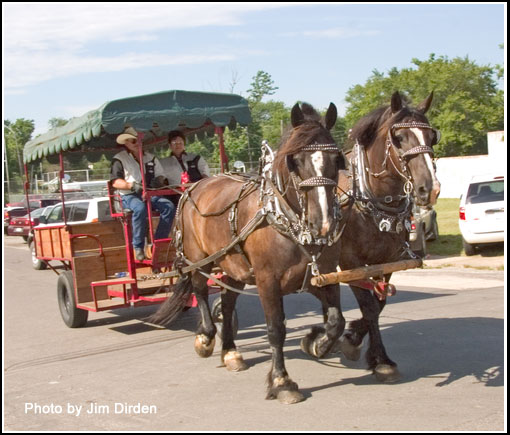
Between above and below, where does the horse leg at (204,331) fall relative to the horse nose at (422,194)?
below

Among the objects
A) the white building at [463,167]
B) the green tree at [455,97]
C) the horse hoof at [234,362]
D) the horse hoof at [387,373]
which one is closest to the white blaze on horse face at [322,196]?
the horse hoof at [387,373]

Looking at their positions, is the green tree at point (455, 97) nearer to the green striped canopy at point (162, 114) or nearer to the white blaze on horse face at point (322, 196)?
the green striped canopy at point (162, 114)

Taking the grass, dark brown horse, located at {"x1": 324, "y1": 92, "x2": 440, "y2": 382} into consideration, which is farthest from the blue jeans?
the grass

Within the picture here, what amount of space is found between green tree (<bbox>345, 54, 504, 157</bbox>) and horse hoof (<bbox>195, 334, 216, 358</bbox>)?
1690 inches

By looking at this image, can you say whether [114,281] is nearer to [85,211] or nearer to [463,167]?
[85,211]

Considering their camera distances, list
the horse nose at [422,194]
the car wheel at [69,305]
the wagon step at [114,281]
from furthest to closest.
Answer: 1. the car wheel at [69,305]
2. the wagon step at [114,281]
3. the horse nose at [422,194]

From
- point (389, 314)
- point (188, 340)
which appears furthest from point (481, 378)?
point (188, 340)

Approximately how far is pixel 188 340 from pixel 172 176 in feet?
7.51

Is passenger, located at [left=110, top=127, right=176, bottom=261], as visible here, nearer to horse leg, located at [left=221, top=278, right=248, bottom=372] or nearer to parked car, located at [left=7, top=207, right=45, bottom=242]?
horse leg, located at [left=221, top=278, right=248, bottom=372]

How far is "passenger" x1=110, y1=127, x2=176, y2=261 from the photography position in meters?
9.00

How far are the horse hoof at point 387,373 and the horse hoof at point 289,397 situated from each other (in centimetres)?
88

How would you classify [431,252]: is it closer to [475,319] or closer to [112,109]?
[475,319]

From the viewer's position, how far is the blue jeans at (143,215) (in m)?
8.98

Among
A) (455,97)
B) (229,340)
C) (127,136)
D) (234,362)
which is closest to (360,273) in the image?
(234,362)
